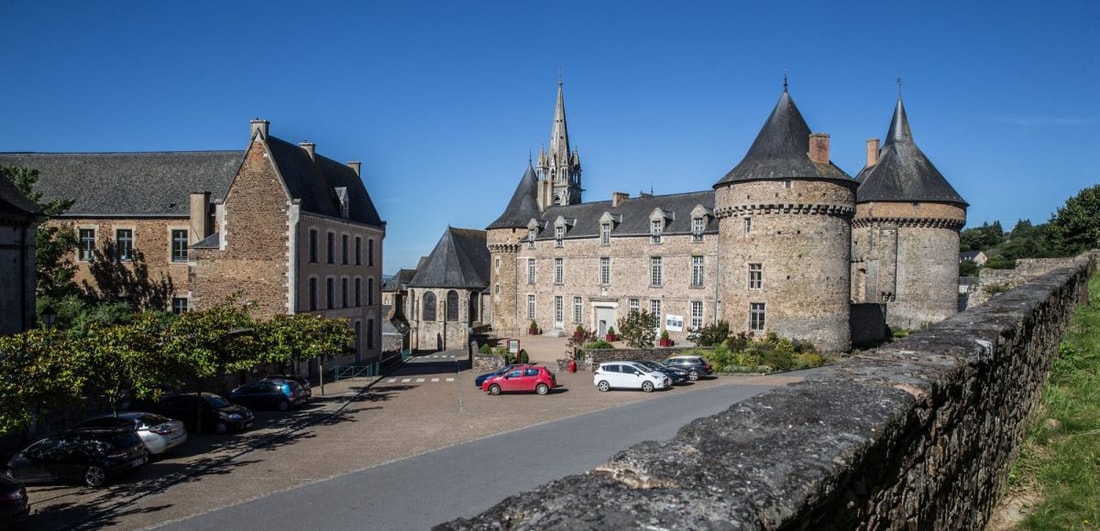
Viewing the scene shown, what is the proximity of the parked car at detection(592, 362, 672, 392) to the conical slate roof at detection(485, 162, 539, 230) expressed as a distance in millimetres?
25648

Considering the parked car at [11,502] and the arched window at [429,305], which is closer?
the parked car at [11,502]

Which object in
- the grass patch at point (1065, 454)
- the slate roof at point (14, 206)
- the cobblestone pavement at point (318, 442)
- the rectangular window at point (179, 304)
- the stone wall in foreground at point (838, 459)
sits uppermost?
the slate roof at point (14, 206)

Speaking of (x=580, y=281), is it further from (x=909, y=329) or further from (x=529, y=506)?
(x=529, y=506)

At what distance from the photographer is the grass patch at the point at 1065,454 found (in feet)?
16.0

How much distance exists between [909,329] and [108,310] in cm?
4021

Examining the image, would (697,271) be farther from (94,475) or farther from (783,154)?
(94,475)

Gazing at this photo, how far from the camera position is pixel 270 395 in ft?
79.4

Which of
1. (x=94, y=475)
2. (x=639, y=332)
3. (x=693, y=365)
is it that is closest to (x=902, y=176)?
(x=639, y=332)

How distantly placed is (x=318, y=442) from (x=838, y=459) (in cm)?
1785

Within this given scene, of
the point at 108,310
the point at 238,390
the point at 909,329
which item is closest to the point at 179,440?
the point at 238,390

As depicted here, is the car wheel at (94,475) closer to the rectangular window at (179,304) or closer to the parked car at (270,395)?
the parked car at (270,395)

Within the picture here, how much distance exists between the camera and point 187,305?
35.7m

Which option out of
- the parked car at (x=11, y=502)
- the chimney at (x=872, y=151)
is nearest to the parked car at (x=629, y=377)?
the parked car at (x=11, y=502)

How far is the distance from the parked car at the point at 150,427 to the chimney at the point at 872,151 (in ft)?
135
